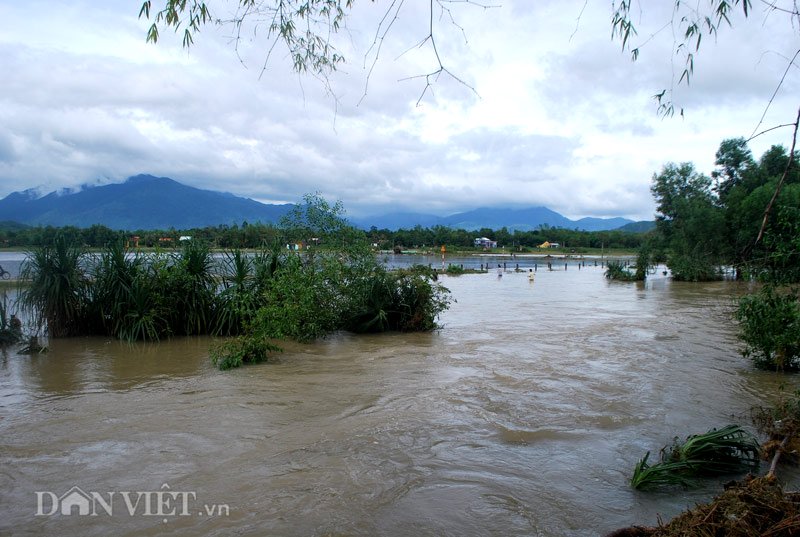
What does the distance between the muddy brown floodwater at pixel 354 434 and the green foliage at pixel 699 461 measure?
144mm

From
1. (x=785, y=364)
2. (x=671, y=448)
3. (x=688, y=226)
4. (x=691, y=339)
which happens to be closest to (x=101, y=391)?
(x=671, y=448)

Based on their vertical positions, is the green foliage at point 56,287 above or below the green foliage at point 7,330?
above

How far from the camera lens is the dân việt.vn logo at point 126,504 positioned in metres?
4.09

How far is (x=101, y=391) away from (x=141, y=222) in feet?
435

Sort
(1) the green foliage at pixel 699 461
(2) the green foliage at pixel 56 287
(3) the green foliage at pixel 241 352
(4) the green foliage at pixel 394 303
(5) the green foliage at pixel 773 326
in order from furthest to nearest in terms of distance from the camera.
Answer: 1. (4) the green foliage at pixel 394 303
2. (2) the green foliage at pixel 56 287
3. (3) the green foliage at pixel 241 352
4. (5) the green foliage at pixel 773 326
5. (1) the green foliage at pixel 699 461

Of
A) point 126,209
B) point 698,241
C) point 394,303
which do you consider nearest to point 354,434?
point 394,303

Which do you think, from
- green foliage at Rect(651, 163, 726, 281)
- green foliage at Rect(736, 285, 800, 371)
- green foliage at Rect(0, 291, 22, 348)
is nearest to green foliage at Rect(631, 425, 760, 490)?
green foliage at Rect(736, 285, 800, 371)

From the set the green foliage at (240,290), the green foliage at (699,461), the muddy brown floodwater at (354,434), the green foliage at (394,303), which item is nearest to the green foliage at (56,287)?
the green foliage at (240,290)

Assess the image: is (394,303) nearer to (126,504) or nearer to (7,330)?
(7,330)

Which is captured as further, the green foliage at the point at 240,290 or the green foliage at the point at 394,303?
the green foliage at the point at 394,303

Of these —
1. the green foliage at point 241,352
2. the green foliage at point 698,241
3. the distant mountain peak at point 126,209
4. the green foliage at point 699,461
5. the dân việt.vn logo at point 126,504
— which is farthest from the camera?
the distant mountain peak at point 126,209

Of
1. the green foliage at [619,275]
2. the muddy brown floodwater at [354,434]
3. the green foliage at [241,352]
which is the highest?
the green foliage at [619,275]

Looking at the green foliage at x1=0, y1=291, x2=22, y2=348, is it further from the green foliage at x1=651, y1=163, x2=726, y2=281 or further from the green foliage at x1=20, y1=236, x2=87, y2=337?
the green foliage at x1=651, y1=163, x2=726, y2=281

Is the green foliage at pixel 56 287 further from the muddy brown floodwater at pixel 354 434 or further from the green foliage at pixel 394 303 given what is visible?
the green foliage at pixel 394 303
